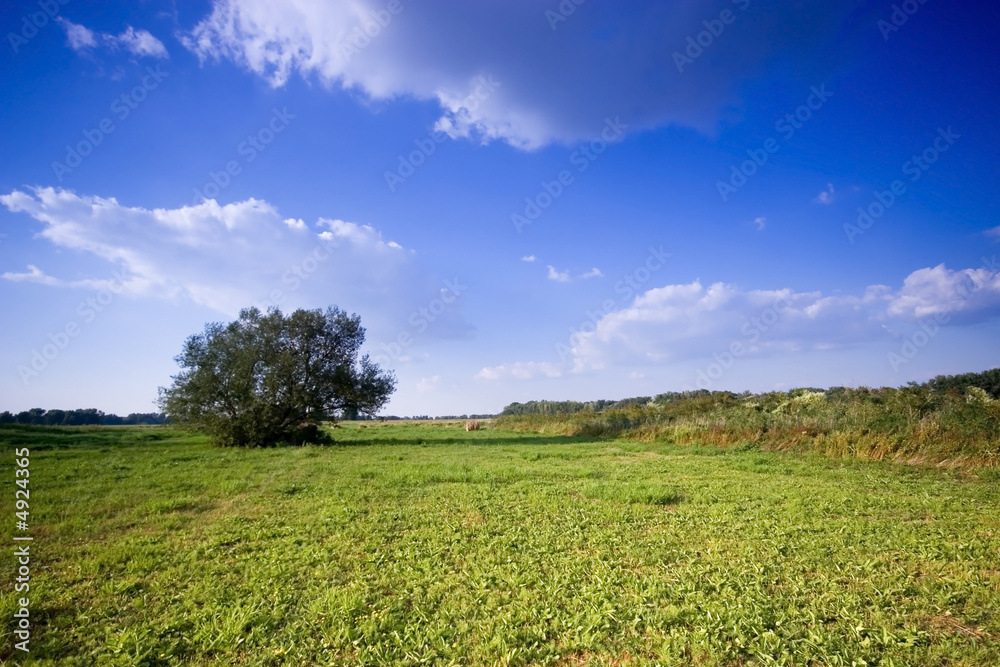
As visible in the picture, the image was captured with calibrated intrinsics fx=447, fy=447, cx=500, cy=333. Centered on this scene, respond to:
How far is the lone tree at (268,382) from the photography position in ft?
102

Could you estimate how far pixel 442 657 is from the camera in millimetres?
4328

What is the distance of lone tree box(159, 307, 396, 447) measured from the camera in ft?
102

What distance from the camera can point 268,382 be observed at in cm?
3142

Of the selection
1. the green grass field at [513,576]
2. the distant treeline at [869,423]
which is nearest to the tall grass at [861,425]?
the distant treeline at [869,423]

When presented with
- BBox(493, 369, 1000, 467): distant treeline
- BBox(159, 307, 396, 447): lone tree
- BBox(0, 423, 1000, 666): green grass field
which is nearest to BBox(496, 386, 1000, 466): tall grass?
BBox(493, 369, 1000, 467): distant treeline

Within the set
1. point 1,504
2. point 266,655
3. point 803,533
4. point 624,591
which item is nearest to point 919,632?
point 624,591

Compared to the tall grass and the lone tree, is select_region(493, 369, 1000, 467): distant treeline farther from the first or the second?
the lone tree

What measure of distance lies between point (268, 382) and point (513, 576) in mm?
30227

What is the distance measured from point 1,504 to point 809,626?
611 inches

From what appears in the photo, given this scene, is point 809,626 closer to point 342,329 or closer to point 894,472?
point 894,472

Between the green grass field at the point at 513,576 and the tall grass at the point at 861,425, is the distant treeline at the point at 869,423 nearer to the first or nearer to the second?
the tall grass at the point at 861,425

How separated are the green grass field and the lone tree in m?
19.4

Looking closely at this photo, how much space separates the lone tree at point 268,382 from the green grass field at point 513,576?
19.4 metres

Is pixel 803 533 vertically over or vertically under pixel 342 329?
under
